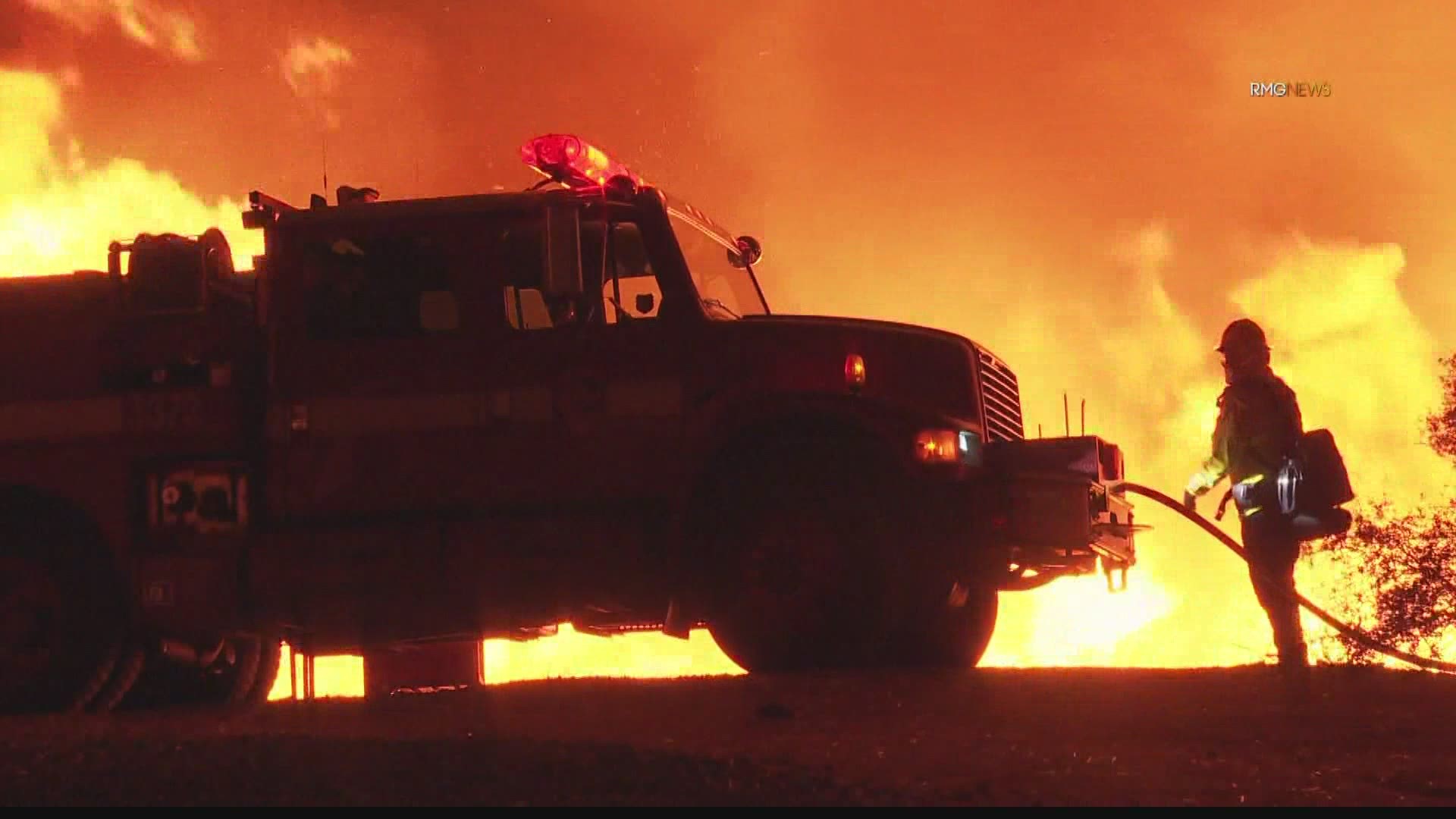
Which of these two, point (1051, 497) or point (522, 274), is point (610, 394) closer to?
point (522, 274)

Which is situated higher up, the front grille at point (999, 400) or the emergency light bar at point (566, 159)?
the emergency light bar at point (566, 159)

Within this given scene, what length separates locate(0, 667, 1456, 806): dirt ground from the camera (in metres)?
6.95

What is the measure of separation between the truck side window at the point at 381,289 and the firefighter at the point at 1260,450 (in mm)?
4517

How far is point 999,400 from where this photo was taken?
34.6ft

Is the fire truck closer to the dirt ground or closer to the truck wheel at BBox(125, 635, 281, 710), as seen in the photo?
the dirt ground

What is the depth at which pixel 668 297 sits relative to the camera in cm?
973

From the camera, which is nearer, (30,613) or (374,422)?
(374,422)

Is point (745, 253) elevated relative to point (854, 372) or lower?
elevated

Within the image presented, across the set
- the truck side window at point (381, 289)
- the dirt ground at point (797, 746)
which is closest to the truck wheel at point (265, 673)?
the dirt ground at point (797, 746)

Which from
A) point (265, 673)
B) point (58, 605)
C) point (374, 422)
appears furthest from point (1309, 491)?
point (58, 605)

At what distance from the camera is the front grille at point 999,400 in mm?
10133

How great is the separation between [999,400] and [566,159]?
2.69 m

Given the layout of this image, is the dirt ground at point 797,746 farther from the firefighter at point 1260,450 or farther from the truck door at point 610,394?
the truck door at point 610,394

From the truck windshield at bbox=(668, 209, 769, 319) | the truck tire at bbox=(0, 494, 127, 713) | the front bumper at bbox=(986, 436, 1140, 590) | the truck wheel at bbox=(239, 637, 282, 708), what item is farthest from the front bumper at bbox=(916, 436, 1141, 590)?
the truck wheel at bbox=(239, 637, 282, 708)
